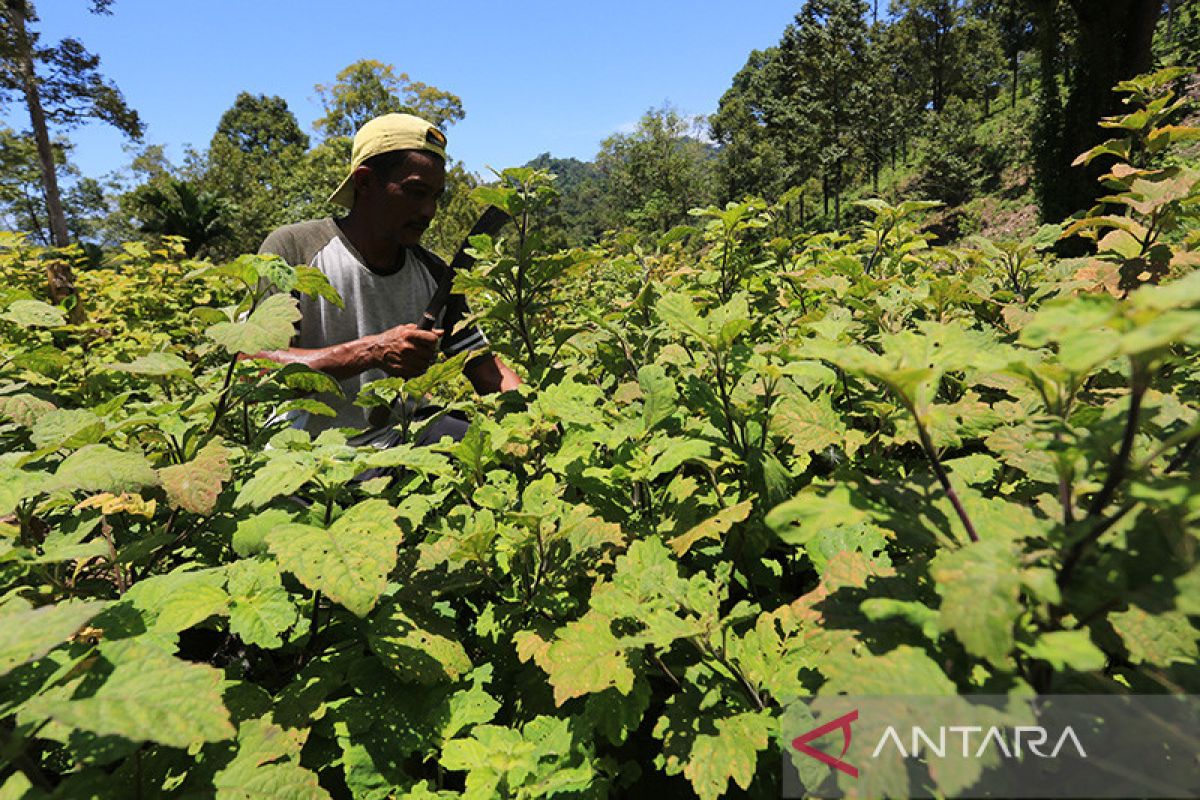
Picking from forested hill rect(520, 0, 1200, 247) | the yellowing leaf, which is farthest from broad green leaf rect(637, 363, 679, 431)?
forested hill rect(520, 0, 1200, 247)

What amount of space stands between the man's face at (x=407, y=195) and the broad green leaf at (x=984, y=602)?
2.83 metres

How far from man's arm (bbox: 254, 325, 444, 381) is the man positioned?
14 cm

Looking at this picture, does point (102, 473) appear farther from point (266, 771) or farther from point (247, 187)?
point (247, 187)

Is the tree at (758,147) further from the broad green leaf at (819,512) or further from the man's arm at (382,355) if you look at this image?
the broad green leaf at (819,512)

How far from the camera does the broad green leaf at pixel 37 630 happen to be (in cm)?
75

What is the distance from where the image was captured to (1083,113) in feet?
49.6

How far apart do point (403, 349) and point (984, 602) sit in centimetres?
216

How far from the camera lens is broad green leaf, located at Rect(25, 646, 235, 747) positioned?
0.75m

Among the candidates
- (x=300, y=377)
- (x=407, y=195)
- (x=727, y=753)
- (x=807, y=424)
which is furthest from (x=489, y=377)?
(x=727, y=753)

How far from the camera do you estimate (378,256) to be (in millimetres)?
3207

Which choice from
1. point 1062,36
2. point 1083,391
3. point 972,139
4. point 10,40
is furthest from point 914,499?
point 972,139

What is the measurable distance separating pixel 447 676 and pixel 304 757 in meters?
0.34

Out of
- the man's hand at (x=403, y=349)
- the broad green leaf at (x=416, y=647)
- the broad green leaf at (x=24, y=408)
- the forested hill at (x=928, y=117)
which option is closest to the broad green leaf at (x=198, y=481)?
the broad green leaf at (x=416, y=647)

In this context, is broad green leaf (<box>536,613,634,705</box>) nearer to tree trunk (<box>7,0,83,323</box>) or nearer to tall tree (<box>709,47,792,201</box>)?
tree trunk (<box>7,0,83,323</box>)
